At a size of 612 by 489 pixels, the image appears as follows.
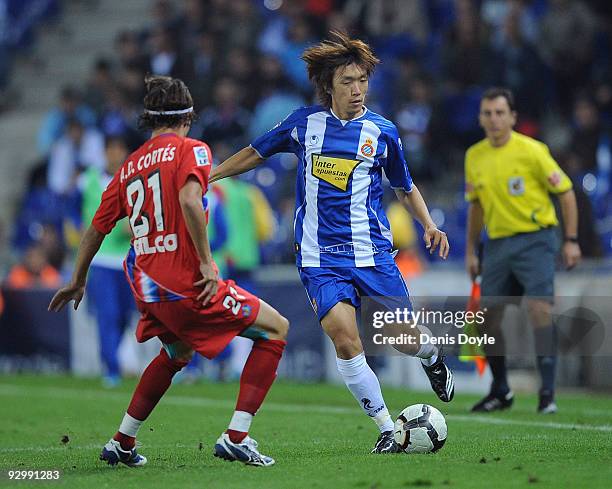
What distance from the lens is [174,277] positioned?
6266 millimetres

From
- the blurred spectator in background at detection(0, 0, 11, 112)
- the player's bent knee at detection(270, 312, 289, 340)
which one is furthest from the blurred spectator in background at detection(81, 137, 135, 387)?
the blurred spectator in background at detection(0, 0, 11, 112)

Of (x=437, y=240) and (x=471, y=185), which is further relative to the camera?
(x=471, y=185)

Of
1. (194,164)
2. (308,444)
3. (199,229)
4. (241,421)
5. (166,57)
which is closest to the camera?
(199,229)

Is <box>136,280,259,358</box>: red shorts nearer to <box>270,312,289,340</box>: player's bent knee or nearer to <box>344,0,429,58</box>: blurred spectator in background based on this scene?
<box>270,312,289,340</box>: player's bent knee

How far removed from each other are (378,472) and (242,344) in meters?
8.28

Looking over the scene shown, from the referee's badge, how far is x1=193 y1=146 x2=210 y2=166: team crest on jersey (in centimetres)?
389

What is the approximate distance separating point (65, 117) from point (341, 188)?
568 inches

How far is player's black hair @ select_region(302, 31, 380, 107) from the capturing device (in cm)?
717

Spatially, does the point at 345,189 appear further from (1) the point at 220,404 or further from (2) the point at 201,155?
(1) the point at 220,404

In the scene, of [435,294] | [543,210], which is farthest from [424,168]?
[543,210]

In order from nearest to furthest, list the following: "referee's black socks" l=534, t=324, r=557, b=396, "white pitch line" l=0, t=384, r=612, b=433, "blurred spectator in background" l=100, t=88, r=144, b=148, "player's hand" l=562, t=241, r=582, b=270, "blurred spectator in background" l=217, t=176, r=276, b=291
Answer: "white pitch line" l=0, t=384, r=612, b=433, "player's hand" l=562, t=241, r=582, b=270, "referee's black socks" l=534, t=324, r=557, b=396, "blurred spectator in background" l=217, t=176, r=276, b=291, "blurred spectator in background" l=100, t=88, r=144, b=148

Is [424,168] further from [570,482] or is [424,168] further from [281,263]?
[570,482]

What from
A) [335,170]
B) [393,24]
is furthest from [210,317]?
[393,24]

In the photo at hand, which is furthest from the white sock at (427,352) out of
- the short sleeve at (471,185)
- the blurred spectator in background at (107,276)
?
the blurred spectator in background at (107,276)
